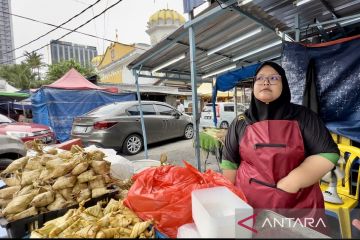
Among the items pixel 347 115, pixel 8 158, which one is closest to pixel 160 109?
pixel 8 158

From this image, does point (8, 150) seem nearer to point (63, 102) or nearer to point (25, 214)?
point (25, 214)

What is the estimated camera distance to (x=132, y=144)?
768cm

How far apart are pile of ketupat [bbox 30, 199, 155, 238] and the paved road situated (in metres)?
4.62

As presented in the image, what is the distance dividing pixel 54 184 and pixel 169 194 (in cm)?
114

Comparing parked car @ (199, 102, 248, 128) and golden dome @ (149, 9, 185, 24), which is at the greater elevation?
golden dome @ (149, 9, 185, 24)

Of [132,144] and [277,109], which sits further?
[132,144]

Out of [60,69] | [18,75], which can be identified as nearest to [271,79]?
[60,69]

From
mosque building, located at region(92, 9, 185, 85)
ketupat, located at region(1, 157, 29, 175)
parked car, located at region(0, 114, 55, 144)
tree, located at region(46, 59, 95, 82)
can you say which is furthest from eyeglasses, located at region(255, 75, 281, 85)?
tree, located at region(46, 59, 95, 82)

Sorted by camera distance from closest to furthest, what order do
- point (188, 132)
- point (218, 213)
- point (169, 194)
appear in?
point (218, 213)
point (169, 194)
point (188, 132)

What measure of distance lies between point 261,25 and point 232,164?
280 cm

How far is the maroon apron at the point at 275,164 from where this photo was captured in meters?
1.60

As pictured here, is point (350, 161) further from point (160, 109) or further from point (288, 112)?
point (160, 109)

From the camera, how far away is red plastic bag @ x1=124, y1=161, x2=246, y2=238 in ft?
4.16

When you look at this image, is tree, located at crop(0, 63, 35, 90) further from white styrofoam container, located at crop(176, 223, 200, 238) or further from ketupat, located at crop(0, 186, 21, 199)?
white styrofoam container, located at crop(176, 223, 200, 238)
